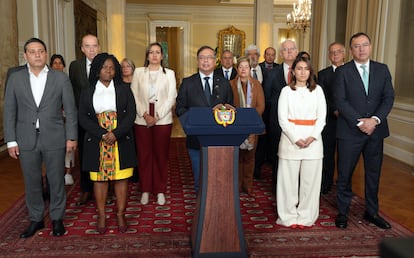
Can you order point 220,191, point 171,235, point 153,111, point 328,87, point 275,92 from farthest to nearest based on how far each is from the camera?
point 275,92 < point 328,87 < point 153,111 < point 171,235 < point 220,191

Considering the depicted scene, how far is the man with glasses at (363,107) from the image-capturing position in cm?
354

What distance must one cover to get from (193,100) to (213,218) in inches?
57.0

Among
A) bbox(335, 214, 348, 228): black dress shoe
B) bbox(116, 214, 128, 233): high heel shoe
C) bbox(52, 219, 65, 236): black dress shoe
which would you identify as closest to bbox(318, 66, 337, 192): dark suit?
bbox(335, 214, 348, 228): black dress shoe

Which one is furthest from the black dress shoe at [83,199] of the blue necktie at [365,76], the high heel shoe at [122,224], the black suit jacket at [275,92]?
the blue necktie at [365,76]

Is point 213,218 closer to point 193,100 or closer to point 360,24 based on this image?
point 193,100

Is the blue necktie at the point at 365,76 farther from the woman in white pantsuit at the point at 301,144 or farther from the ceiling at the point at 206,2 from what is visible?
the ceiling at the point at 206,2

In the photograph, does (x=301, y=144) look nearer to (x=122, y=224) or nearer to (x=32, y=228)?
(x=122, y=224)

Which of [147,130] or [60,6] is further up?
[60,6]

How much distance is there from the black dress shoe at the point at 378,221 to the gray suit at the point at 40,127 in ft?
9.19

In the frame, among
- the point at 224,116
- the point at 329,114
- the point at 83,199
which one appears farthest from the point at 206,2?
the point at 224,116

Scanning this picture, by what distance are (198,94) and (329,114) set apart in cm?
159

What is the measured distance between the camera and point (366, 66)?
A: 3621 mm

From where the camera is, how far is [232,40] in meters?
15.5

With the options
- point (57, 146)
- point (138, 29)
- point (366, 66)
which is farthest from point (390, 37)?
point (138, 29)
